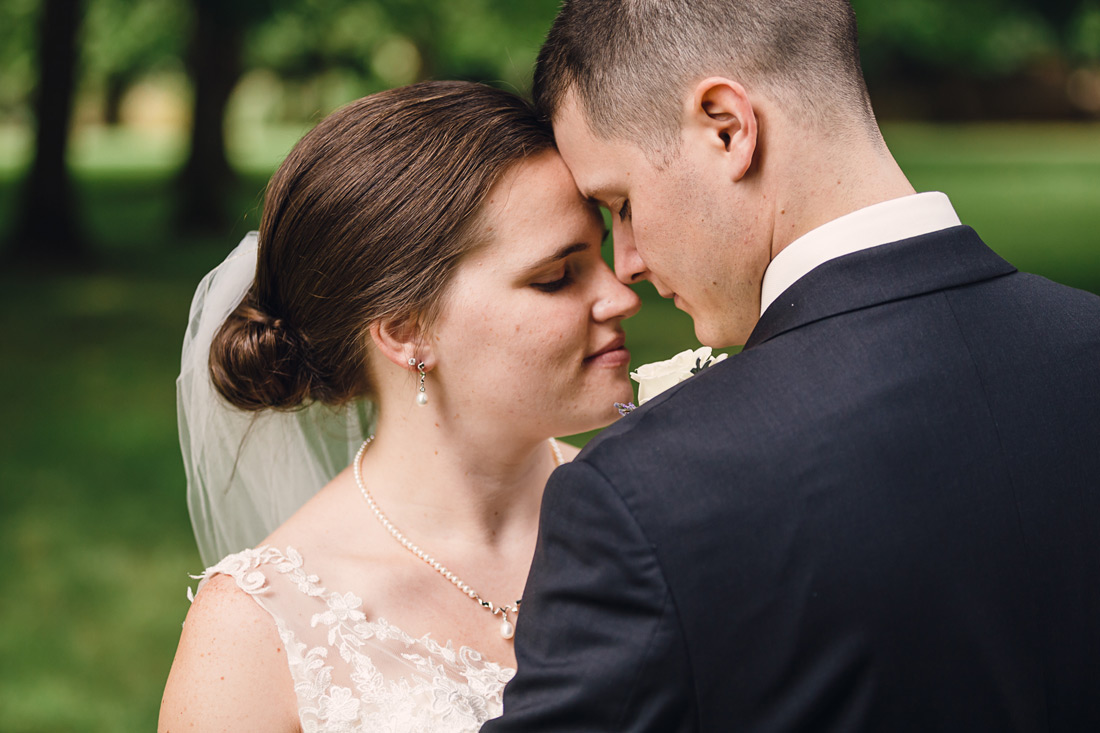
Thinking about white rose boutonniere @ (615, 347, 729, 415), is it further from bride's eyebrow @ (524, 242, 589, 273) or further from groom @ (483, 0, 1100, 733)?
groom @ (483, 0, 1100, 733)

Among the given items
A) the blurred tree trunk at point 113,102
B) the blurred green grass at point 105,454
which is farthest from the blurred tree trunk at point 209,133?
the blurred tree trunk at point 113,102

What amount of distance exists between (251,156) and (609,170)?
34576 millimetres

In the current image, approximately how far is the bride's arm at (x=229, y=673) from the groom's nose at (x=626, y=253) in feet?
3.78

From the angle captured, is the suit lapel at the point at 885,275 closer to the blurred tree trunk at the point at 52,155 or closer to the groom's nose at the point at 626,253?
the groom's nose at the point at 626,253

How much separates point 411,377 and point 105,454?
20.7 ft

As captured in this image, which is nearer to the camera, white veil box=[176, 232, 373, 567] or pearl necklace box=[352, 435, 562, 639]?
pearl necklace box=[352, 435, 562, 639]

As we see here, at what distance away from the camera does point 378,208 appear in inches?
99.1

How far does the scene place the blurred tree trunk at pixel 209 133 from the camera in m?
16.6

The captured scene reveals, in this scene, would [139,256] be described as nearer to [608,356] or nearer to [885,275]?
[608,356]

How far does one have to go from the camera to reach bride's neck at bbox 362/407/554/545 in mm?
2686

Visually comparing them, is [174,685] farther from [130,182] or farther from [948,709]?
[130,182]

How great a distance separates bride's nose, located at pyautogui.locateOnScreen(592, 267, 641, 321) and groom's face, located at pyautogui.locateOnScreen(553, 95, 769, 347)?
0.88 ft

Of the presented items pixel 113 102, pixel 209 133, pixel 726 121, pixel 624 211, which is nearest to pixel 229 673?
pixel 624 211

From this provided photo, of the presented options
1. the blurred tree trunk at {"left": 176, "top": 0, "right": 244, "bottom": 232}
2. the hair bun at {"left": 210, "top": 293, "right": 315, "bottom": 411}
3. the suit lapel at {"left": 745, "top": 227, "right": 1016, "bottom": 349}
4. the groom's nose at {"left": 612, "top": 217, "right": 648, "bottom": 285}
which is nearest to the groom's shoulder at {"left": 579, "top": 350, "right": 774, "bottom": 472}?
the suit lapel at {"left": 745, "top": 227, "right": 1016, "bottom": 349}
